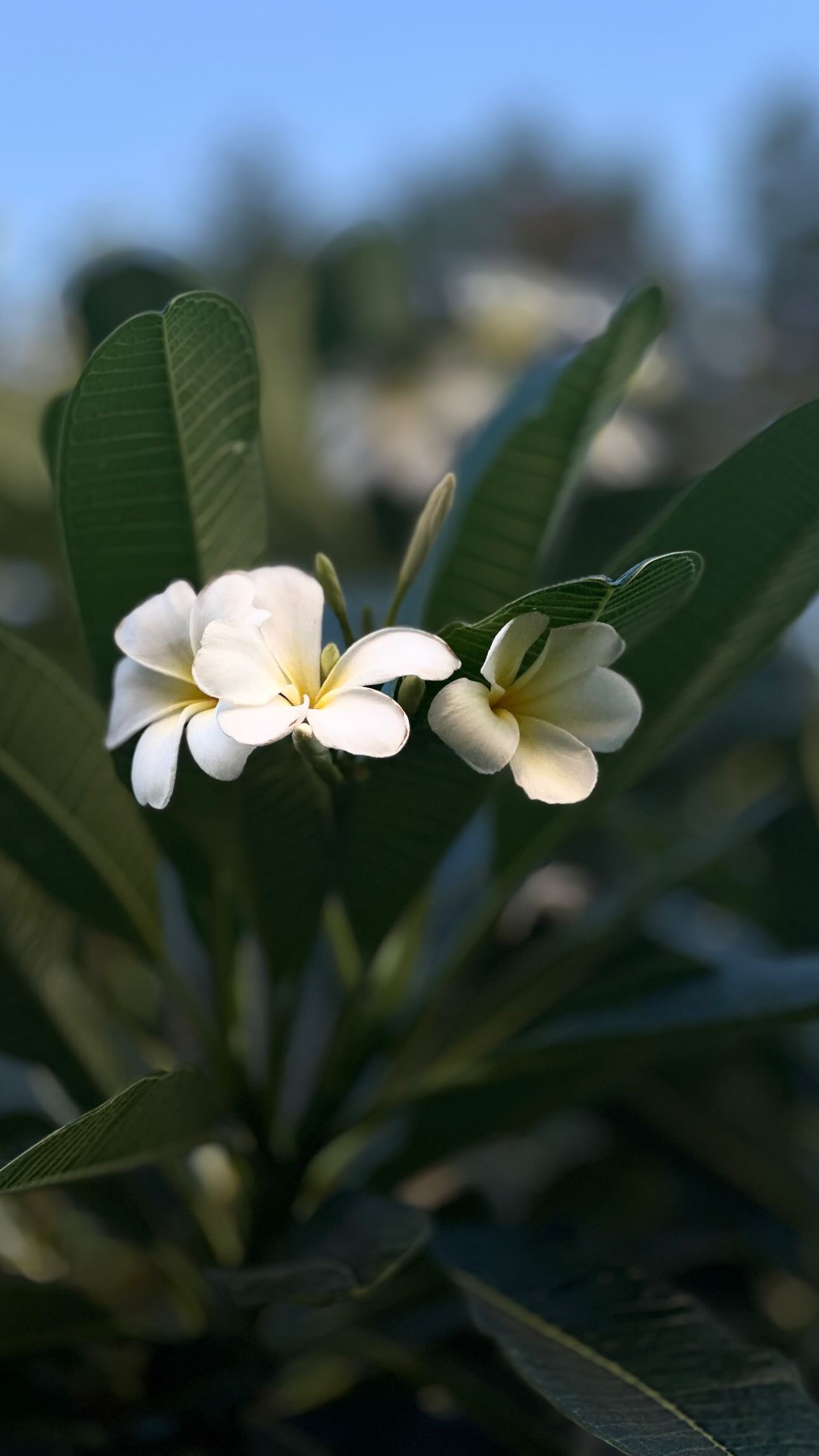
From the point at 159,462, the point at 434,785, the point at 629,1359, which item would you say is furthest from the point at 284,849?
the point at 629,1359

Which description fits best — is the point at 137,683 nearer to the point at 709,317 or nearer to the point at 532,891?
the point at 532,891

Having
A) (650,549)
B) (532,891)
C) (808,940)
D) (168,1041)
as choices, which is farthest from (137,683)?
(808,940)

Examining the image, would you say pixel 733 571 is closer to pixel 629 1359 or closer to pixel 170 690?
pixel 170 690

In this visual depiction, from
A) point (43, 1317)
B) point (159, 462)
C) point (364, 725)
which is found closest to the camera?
point (364, 725)

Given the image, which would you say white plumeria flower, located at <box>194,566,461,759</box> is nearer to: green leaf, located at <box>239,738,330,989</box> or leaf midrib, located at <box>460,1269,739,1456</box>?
green leaf, located at <box>239,738,330,989</box>

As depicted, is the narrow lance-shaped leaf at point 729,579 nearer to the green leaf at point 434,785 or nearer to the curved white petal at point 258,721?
the green leaf at point 434,785

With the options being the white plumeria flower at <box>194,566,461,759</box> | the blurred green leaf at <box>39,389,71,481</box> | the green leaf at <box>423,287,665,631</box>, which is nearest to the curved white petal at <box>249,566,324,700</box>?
the white plumeria flower at <box>194,566,461,759</box>
